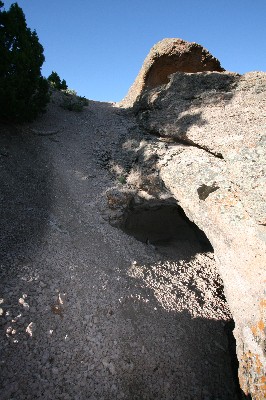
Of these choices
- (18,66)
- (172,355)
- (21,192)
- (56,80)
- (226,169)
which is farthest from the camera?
(56,80)

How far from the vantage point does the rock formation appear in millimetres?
6348

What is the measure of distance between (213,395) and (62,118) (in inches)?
492

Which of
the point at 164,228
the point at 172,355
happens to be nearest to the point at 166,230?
the point at 164,228

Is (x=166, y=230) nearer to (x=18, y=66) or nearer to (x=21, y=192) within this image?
(x=21, y=192)

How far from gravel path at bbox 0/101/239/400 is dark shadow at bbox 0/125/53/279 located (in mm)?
35

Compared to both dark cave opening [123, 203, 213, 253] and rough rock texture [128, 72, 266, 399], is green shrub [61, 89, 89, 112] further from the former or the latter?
dark cave opening [123, 203, 213, 253]

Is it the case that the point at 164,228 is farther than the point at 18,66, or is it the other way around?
the point at 164,228

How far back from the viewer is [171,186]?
30.1 feet

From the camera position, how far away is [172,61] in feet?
44.1

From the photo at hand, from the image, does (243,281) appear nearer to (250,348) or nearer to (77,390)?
(250,348)

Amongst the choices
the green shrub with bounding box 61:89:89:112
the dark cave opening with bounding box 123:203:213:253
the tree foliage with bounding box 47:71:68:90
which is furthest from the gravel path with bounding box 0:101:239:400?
the tree foliage with bounding box 47:71:68:90

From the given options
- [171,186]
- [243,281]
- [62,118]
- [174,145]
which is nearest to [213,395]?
[243,281]

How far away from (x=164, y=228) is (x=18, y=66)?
9081 millimetres

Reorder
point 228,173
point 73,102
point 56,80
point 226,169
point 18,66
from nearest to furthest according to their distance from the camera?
point 228,173
point 226,169
point 18,66
point 73,102
point 56,80
